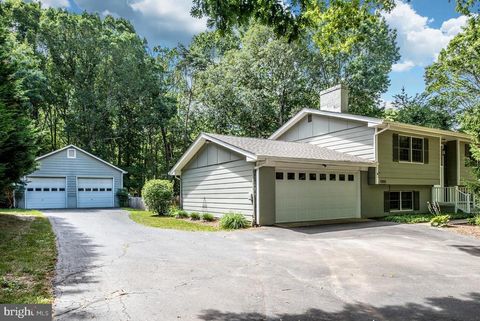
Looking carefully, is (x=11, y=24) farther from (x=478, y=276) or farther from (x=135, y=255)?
(x=478, y=276)

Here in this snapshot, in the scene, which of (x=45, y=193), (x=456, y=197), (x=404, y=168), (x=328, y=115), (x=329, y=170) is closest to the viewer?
(x=329, y=170)

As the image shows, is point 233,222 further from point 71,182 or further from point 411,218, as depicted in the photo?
point 71,182

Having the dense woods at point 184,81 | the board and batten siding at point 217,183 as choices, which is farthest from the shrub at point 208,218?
the dense woods at point 184,81

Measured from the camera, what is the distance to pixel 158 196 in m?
18.1

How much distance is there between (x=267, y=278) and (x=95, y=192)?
22936 millimetres

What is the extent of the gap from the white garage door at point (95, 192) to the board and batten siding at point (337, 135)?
14.8 m

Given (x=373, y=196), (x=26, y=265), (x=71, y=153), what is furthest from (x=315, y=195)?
(x=71, y=153)

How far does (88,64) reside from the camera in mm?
32500

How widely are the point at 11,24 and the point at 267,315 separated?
123 ft

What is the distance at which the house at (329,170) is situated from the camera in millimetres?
12953

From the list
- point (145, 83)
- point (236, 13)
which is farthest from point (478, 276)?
point (145, 83)

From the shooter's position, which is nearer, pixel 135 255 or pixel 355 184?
pixel 135 255

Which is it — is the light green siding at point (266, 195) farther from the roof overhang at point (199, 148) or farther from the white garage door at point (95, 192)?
the white garage door at point (95, 192)

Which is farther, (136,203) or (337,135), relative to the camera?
(136,203)
